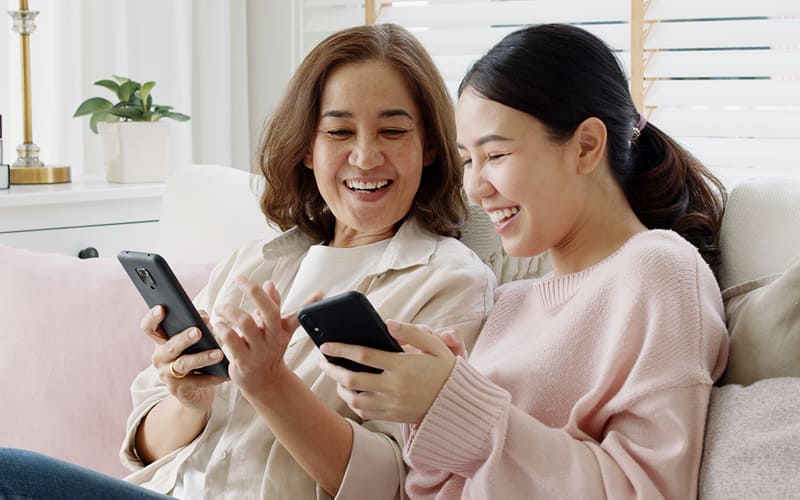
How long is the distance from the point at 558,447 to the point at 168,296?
54 cm

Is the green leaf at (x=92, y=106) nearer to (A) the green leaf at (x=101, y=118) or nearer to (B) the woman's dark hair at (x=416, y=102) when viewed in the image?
(A) the green leaf at (x=101, y=118)

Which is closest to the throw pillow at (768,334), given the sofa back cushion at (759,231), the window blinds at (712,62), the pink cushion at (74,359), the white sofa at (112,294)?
the white sofa at (112,294)

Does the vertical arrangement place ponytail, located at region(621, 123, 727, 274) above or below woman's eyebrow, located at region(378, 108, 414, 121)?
below

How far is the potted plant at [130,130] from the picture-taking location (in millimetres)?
2551

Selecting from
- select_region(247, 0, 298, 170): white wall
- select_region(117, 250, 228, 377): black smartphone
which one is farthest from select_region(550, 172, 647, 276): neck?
select_region(247, 0, 298, 170): white wall

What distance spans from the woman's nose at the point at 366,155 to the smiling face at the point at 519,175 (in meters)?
0.26

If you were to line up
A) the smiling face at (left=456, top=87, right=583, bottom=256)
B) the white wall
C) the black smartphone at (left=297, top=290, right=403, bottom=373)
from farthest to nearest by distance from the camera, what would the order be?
1. the white wall
2. the smiling face at (left=456, top=87, right=583, bottom=256)
3. the black smartphone at (left=297, top=290, right=403, bottom=373)

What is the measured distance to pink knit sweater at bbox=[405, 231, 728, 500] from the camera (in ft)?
3.58

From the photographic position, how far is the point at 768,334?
114 cm

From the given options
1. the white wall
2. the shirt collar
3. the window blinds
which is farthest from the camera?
the white wall

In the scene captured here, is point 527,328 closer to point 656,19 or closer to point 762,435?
point 762,435

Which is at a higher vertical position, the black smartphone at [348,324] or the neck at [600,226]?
the neck at [600,226]

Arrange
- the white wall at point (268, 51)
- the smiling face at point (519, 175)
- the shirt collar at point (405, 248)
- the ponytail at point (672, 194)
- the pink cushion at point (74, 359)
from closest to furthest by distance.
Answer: the smiling face at point (519, 175)
the ponytail at point (672, 194)
the shirt collar at point (405, 248)
the pink cushion at point (74, 359)
the white wall at point (268, 51)

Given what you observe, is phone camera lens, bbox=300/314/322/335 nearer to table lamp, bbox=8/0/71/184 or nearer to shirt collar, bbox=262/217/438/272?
shirt collar, bbox=262/217/438/272
